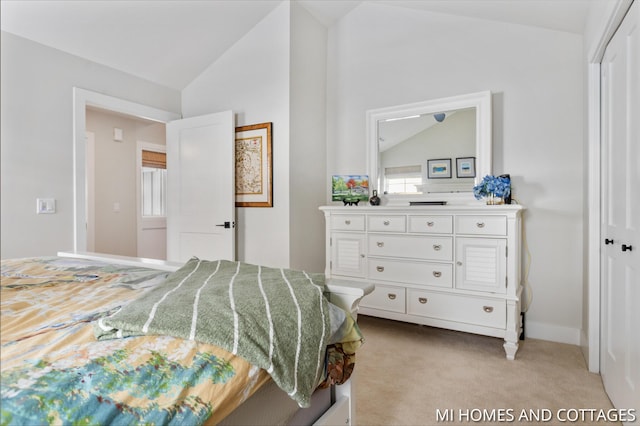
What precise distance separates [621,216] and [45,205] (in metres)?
3.36

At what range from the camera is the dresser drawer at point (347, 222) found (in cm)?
281

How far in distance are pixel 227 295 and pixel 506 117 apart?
2.63 meters

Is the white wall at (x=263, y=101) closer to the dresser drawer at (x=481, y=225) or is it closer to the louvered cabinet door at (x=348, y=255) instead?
the louvered cabinet door at (x=348, y=255)

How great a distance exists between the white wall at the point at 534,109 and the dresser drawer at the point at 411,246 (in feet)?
2.37

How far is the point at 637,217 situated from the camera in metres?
1.41

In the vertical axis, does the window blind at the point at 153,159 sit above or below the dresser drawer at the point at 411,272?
above

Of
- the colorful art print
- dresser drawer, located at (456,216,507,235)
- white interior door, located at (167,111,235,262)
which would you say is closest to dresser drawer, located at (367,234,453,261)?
dresser drawer, located at (456,216,507,235)

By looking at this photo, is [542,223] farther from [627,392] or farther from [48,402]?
[48,402]

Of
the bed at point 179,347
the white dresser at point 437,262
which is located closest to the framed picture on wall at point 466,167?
the white dresser at point 437,262

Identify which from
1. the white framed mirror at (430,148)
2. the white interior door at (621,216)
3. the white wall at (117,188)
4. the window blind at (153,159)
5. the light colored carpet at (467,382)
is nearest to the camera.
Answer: the white interior door at (621,216)

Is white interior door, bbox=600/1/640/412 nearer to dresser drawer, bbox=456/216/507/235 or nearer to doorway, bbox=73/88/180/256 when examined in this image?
dresser drawer, bbox=456/216/507/235

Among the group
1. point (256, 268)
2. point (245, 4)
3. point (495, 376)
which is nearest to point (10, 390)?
point (256, 268)

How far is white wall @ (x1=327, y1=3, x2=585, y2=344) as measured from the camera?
99.7 inches

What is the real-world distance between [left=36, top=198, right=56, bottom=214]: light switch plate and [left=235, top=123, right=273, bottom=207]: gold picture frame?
136cm
